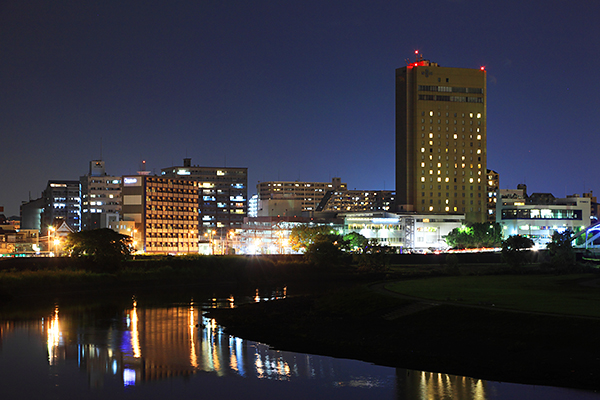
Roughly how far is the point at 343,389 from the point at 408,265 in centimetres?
11547

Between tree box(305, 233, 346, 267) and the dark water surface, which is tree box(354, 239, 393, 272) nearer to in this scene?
tree box(305, 233, 346, 267)

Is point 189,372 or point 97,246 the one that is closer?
point 189,372

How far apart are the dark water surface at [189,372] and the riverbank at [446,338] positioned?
145cm

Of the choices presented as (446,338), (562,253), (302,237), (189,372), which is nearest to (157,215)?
(302,237)

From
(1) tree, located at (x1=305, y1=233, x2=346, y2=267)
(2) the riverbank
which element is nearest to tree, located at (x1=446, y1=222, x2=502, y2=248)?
(1) tree, located at (x1=305, y1=233, x2=346, y2=267)

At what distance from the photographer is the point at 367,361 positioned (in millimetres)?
39312

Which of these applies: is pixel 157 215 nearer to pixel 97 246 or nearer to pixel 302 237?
pixel 302 237

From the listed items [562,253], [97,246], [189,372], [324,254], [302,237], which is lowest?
[189,372]

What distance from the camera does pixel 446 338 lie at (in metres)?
40.9

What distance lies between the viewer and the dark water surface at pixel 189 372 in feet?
107

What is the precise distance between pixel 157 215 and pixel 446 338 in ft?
526

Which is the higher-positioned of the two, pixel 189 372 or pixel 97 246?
pixel 97 246

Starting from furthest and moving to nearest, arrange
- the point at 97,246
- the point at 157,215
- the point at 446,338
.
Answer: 1. the point at 157,215
2. the point at 97,246
3. the point at 446,338

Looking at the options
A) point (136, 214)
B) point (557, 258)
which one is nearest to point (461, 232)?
point (557, 258)
